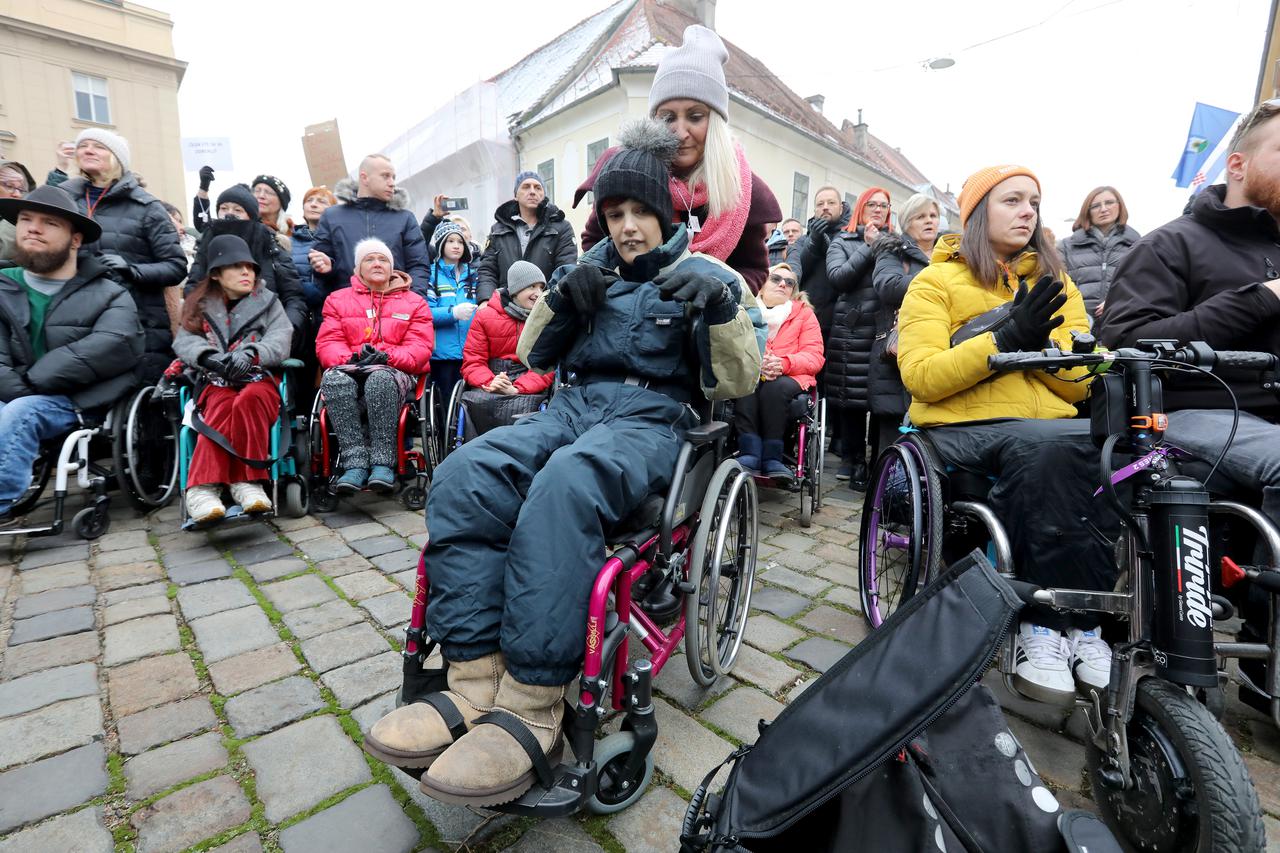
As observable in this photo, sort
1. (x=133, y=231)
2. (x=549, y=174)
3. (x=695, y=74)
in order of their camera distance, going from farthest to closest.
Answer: (x=549, y=174), (x=133, y=231), (x=695, y=74)

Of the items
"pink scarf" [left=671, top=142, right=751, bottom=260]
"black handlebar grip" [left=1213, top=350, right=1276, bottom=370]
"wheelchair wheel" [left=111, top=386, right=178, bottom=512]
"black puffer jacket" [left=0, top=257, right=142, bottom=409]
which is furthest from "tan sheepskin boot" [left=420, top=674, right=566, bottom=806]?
"black puffer jacket" [left=0, top=257, right=142, bottom=409]

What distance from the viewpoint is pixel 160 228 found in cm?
404

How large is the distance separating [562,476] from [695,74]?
1717mm

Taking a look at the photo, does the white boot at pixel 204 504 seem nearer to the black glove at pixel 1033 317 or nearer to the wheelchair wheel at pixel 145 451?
the wheelchair wheel at pixel 145 451

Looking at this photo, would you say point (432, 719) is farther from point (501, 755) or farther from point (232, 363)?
point (232, 363)

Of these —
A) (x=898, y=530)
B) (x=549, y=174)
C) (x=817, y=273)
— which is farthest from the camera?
(x=549, y=174)

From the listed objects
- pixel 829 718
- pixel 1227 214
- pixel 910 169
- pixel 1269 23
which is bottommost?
pixel 829 718

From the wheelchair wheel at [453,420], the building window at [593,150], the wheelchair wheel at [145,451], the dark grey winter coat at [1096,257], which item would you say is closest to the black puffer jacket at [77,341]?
the wheelchair wheel at [145,451]

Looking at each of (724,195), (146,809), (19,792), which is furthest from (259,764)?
(724,195)

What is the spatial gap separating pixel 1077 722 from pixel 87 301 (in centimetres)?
514

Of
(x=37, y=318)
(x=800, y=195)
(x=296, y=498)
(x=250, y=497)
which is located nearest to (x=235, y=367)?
(x=250, y=497)

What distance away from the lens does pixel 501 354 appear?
4.32 meters

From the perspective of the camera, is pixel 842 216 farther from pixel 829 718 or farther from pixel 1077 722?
pixel 829 718

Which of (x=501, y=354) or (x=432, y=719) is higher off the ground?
(x=501, y=354)
